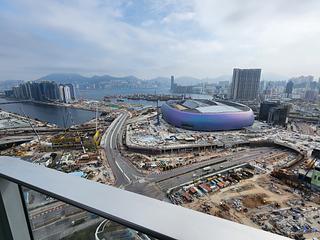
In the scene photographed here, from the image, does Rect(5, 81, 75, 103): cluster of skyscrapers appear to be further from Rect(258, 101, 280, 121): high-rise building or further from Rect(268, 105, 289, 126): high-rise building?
Rect(268, 105, 289, 126): high-rise building

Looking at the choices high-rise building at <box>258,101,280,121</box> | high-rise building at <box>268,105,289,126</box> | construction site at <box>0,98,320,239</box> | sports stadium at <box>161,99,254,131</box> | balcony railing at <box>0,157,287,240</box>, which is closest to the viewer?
balcony railing at <box>0,157,287,240</box>

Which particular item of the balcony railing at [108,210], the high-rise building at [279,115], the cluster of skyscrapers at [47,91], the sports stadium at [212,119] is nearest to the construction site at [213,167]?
the sports stadium at [212,119]

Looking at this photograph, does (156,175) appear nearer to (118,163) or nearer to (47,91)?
(118,163)

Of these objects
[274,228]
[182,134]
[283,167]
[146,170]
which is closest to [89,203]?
[274,228]

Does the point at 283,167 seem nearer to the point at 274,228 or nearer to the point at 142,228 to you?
the point at 274,228

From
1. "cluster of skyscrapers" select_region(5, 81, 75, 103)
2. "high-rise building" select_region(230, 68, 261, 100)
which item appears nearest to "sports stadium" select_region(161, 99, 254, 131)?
"high-rise building" select_region(230, 68, 261, 100)

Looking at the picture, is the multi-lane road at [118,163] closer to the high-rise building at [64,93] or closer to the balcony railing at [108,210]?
the balcony railing at [108,210]
